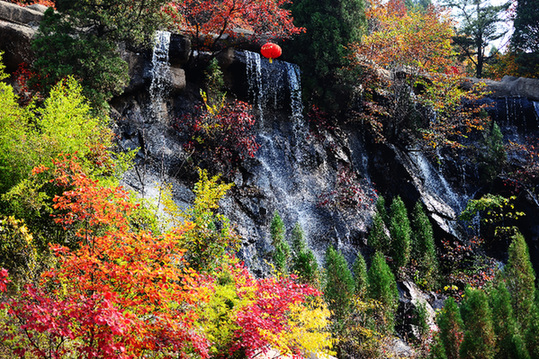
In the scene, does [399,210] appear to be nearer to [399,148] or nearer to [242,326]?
[399,148]

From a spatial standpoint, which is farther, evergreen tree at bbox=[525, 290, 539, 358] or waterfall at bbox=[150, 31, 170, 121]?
waterfall at bbox=[150, 31, 170, 121]

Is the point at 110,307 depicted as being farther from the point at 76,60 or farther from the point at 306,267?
the point at 76,60

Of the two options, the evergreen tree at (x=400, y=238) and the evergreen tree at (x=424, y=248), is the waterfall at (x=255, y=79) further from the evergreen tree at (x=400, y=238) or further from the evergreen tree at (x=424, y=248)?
the evergreen tree at (x=424, y=248)

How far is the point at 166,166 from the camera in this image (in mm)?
10664

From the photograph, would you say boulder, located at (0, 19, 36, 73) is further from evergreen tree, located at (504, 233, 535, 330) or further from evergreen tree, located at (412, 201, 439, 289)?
evergreen tree, located at (504, 233, 535, 330)

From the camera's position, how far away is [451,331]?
721 cm

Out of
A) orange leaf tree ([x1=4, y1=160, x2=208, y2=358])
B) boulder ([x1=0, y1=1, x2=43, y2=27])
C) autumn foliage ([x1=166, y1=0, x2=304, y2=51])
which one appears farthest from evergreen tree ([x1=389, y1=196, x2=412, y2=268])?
boulder ([x1=0, y1=1, x2=43, y2=27])

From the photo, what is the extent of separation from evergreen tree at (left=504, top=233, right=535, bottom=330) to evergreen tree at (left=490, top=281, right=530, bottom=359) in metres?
1.43

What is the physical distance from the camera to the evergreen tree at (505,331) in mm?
6461

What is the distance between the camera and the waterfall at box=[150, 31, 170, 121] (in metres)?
11.4

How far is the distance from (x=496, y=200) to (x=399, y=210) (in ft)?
12.7

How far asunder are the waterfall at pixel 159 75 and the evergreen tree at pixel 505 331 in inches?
384

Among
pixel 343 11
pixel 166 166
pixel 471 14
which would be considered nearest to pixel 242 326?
pixel 166 166

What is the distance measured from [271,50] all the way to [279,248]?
6647 mm
